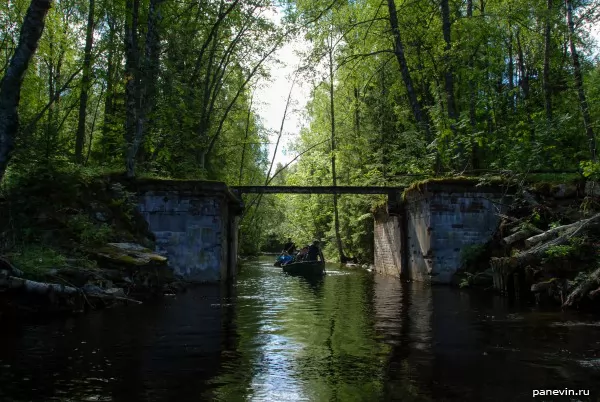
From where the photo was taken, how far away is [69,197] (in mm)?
13039

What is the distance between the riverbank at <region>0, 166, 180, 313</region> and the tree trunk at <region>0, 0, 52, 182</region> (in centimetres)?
270


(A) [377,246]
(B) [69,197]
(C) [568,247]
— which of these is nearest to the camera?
(C) [568,247]

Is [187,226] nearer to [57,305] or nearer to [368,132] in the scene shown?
[57,305]

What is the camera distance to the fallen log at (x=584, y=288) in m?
9.46

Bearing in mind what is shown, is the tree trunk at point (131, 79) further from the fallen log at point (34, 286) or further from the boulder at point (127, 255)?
the fallen log at point (34, 286)

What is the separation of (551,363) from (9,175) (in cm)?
1207

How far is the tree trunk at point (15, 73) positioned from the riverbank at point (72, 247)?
8.86 feet

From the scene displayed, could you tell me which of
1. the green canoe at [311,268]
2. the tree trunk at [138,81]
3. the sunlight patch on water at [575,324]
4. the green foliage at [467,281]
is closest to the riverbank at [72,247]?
the tree trunk at [138,81]

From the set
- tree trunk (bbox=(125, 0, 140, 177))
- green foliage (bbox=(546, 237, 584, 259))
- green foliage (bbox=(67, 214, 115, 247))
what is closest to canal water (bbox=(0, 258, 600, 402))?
green foliage (bbox=(546, 237, 584, 259))

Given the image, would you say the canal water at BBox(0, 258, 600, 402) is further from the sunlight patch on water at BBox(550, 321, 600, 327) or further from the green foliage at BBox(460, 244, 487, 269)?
the green foliage at BBox(460, 244, 487, 269)

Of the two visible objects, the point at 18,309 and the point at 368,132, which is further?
the point at 368,132

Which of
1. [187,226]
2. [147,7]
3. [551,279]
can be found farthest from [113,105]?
[551,279]

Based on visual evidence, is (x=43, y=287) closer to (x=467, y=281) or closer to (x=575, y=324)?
(x=575, y=324)

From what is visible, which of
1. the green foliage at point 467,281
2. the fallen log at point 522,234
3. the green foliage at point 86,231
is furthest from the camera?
the green foliage at point 467,281
